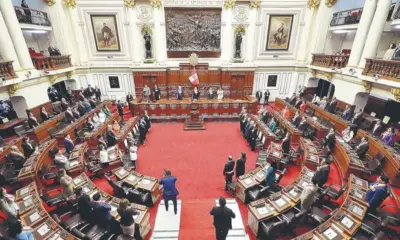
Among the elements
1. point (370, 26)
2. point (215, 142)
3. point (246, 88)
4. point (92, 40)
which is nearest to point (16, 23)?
point (92, 40)

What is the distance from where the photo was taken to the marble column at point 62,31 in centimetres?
1477

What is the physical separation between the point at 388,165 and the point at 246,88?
39.1ft

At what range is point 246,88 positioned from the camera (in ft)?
59.0

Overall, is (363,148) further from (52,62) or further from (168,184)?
(52,62)

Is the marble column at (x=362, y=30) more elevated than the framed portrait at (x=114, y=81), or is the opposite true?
the marble column at (x=362, y=30)

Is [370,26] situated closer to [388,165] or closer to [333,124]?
[333,124]

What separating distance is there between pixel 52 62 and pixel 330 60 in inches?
727

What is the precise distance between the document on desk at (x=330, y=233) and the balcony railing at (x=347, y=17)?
531 inches

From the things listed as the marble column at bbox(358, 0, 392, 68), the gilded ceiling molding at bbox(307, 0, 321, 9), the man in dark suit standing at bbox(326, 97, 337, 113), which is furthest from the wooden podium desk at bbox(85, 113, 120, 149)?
the gilded ceiling molding at bbox(307, 0, 321, 9)

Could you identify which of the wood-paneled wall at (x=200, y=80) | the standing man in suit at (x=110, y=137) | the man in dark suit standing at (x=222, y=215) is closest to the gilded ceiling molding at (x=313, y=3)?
the wood-paneled wall at (x=200, y=80)

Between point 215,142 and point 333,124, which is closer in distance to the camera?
point 333,124

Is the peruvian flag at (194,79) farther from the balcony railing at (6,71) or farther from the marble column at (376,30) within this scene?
the balcony railing at (6,71)

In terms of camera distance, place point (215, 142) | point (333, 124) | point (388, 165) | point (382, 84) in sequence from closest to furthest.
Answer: point (388, 165) < point (382, 84) < point (333, 124) < point (215, 142)

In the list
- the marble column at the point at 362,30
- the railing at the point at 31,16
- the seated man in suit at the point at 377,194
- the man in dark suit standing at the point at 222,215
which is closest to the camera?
the man in dark suit standing at the point at 222,215
